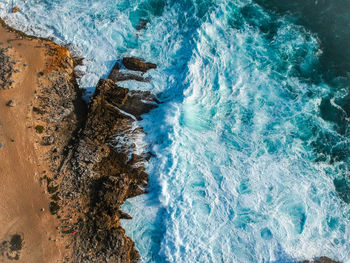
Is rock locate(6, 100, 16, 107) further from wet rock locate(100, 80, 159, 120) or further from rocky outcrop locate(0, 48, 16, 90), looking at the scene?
wet rock locate(100, 80, 159, 120)

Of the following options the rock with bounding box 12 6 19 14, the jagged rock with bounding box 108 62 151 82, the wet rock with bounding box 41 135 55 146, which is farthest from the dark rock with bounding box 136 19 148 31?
the wet rock with bounding box 41 135 55 146

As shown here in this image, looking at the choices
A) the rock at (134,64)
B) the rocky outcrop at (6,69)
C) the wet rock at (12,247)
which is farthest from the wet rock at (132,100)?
the wet rock at (12,247)

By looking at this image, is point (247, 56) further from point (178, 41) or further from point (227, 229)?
point (227, 229)

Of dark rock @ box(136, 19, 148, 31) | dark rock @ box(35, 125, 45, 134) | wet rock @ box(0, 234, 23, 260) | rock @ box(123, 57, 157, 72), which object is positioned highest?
dark rock @ box(136, 19, 148, 31)

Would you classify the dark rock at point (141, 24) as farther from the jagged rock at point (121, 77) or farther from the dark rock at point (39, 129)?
the dark rock at point (39, 129)

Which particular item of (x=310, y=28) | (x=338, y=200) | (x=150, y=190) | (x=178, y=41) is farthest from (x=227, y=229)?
(x=310, y=28)

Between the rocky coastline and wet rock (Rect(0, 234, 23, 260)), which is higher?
the rocky coastline
